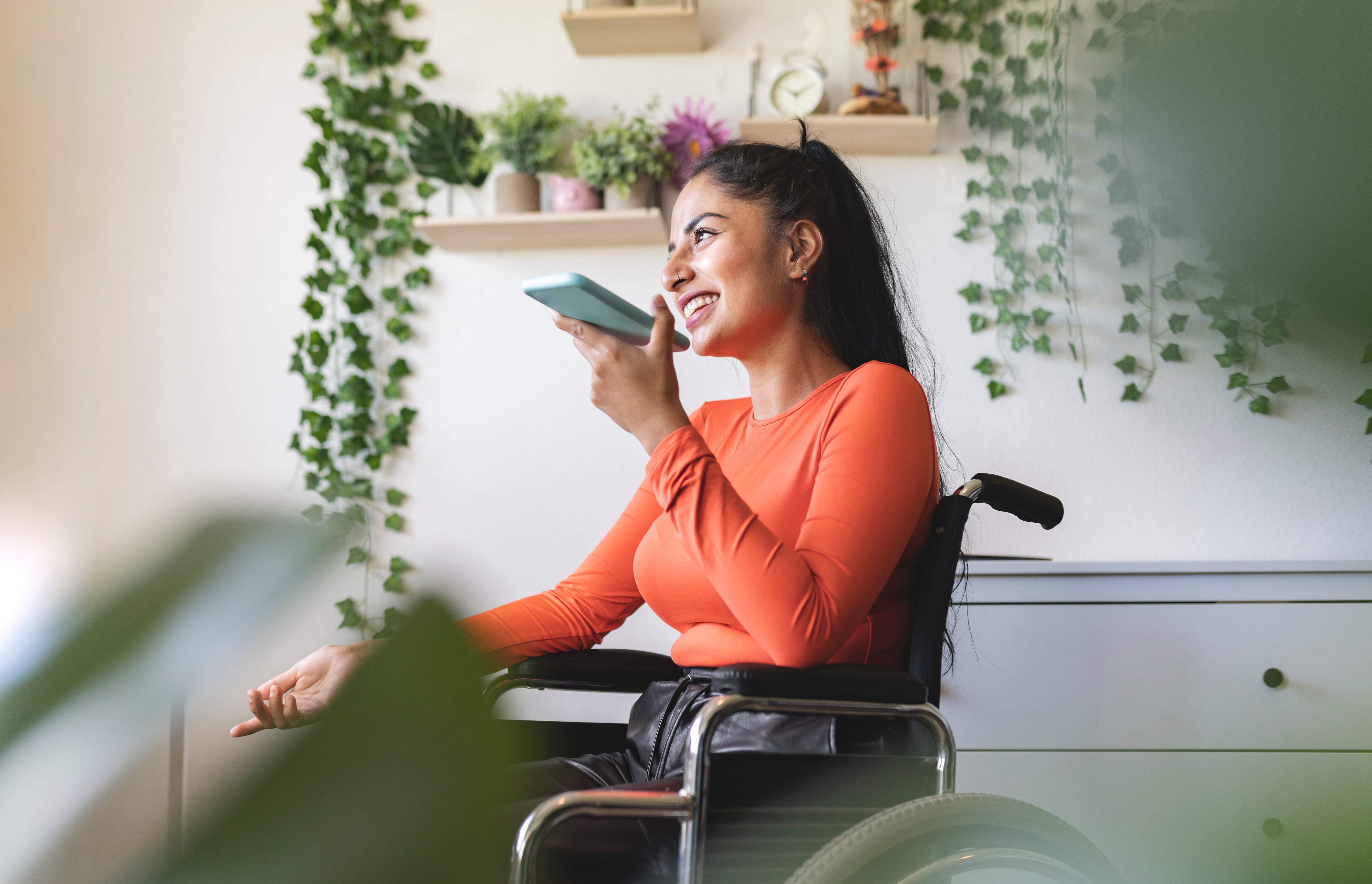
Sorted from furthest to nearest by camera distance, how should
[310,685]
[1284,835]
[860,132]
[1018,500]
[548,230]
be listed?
1. [548,230]
2. [860,132]
3. [1018,500]
4. [310,685]
5. [1284,835]

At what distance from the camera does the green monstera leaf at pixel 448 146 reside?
2.34m

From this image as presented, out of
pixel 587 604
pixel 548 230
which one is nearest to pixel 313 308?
pixel 548 230

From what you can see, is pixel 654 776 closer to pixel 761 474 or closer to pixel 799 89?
pixel 761 474

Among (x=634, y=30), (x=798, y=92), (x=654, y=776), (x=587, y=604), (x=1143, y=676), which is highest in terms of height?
(x=634, y=30)

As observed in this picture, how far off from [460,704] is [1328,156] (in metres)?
0.11

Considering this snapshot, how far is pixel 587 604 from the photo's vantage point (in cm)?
127

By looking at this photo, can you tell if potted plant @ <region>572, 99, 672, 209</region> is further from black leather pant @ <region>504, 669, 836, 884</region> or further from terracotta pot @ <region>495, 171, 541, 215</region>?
black leather pant @ <region>504, 669, 836, 884</region>

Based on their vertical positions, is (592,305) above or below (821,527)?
above

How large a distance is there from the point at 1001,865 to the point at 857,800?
159mm

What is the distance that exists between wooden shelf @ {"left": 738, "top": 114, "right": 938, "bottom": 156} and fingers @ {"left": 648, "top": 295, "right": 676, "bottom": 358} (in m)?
1.34

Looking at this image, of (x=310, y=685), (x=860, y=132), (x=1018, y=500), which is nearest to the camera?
(x=310, y=685)

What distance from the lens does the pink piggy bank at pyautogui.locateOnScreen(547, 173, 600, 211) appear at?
2248 mm

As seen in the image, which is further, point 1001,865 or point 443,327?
point 443,327

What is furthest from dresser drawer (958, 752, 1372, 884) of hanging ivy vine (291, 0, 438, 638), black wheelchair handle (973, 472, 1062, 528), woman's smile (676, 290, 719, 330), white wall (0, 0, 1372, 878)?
hanging ivy vine (291, 0, 438, 638)
